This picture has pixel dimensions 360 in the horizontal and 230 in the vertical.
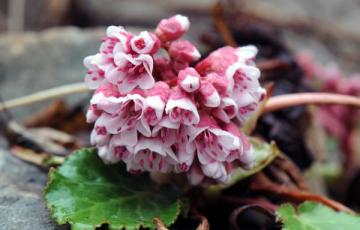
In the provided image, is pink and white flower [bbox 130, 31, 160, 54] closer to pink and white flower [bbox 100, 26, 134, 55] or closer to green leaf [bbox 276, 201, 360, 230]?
pink and white flower [bbox 100, 26, 134, 55]

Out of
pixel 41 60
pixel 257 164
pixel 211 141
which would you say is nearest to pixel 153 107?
pixel 211 141

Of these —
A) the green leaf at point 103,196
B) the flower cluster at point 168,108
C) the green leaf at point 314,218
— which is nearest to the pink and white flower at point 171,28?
the flower cluster at point 168,108

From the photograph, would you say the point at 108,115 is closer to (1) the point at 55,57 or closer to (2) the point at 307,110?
(2) the point at 307,110

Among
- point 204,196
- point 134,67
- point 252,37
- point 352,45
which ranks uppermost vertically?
point 134,67

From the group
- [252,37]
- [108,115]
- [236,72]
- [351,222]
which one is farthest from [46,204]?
[252,37]

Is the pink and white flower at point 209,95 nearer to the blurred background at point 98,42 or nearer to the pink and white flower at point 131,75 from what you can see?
the pink and white flower at point 131,75

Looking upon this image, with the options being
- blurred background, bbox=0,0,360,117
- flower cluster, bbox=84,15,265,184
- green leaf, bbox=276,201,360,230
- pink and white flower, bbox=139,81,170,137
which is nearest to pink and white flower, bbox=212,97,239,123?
flower cluster, bbox=84,15,265,184
